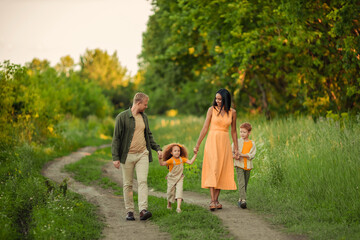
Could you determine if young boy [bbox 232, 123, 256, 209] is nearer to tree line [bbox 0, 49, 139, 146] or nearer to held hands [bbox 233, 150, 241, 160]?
held hands [bbox 233, 150, 241, 160]

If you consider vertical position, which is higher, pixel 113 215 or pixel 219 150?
pixel 219 150

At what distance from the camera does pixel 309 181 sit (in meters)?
8.38

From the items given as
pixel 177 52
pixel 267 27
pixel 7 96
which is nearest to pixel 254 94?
pixel 177 52

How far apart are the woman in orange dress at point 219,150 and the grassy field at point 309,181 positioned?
969 mm

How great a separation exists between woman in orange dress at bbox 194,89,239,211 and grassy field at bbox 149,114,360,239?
0.97m

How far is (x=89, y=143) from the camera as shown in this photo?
78.6 feet

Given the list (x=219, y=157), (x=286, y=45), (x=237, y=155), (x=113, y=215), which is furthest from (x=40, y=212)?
(x=286, y=45)

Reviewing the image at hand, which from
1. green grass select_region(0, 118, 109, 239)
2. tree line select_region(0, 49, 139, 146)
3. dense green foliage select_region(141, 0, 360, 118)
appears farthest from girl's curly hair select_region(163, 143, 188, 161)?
tree line select_region(0, 49, 139, 146)

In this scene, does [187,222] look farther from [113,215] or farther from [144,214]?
[113,215]

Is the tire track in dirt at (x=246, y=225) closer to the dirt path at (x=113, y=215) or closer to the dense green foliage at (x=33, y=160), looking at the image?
the dirt path at (x=113, y=215)

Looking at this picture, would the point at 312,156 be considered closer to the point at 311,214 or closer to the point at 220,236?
the point at 311,214

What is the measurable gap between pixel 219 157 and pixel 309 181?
2264 mm

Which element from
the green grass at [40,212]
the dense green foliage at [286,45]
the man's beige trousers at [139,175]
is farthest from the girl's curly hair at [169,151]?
the dense green foliage at [286,45]

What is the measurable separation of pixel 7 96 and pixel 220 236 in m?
10.7
